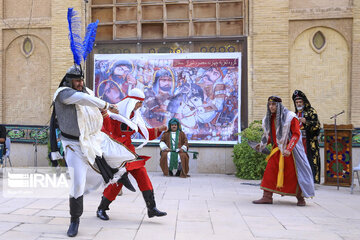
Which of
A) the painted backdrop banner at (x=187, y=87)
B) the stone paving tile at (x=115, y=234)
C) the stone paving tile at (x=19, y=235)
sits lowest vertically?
the stone paving tile at (x=115, y=234)

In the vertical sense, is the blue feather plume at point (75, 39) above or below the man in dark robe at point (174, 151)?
above

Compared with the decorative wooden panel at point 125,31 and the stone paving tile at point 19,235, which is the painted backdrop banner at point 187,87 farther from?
the stone paving tile at point 19,235

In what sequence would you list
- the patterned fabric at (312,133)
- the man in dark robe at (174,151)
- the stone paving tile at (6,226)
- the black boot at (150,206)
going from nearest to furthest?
the stone paving tile at (6,226) < the black boot at (150,206) < the patterned fabric at (312,133) < the man in dark robe at (174,151)

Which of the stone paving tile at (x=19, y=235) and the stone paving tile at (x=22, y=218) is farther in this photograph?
the stone paving tile at (x=22, y=218)

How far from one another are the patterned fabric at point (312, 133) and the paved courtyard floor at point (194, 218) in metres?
0.88

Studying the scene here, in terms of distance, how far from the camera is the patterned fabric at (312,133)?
761cm

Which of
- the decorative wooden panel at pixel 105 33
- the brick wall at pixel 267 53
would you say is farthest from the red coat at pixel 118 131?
the decorative wooden panel at pixel 105 33

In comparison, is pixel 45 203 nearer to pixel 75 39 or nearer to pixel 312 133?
pixel 75 39

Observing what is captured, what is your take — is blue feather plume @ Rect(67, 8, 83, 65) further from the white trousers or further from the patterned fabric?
the patterned fabric

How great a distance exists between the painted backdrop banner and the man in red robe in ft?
13.4

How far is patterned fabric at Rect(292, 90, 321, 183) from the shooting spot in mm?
7605

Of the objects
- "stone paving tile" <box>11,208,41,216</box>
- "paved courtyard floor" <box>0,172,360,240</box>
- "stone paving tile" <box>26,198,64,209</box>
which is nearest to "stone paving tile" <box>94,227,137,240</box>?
"paved courtyard floor" <box>0,172,360,240</box>

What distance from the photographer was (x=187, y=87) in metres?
10.2

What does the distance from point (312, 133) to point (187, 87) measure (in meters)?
3.57
